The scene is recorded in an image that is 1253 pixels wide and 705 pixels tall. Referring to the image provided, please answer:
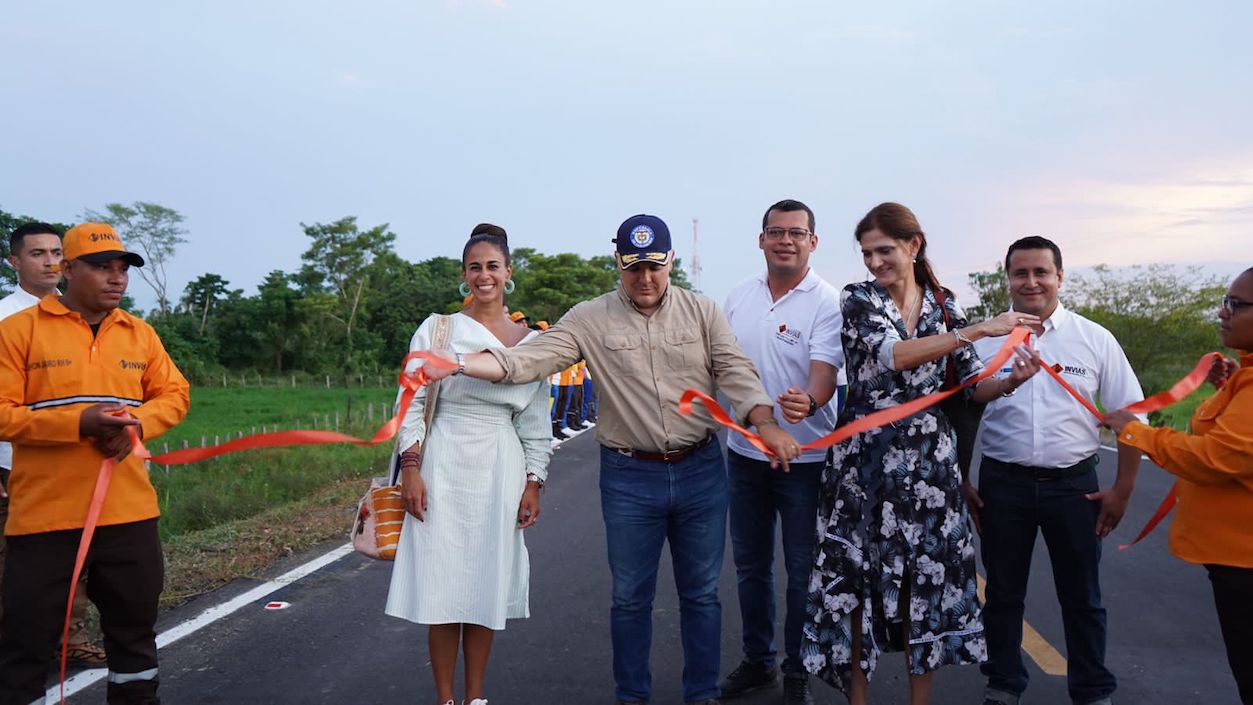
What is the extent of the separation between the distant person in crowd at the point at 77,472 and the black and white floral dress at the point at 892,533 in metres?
2.68

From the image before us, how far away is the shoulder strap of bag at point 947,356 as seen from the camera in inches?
143

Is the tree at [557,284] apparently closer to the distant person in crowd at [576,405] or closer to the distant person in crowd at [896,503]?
the distant person in crowd at [576,405]

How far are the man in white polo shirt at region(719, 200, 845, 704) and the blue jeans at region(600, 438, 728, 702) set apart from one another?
37 cm

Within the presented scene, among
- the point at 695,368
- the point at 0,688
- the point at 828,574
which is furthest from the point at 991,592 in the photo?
the point at 0,688

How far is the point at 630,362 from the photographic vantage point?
3.81 meters

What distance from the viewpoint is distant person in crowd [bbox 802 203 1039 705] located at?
345 centimetres

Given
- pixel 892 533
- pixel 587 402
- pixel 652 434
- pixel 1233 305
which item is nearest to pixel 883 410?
pixel 892 533

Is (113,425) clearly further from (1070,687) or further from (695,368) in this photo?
(1070,687)

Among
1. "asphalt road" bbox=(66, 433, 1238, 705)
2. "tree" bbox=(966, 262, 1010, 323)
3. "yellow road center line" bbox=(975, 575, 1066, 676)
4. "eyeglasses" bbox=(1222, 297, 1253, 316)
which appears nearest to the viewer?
"eyeglasses" bbox=(1222, 297, 1253, 316)

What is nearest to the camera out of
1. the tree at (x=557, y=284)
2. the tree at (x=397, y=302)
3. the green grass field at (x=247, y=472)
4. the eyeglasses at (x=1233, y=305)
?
the eyeglasses at (x=1233, y=305)

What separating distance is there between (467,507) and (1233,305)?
3.01m

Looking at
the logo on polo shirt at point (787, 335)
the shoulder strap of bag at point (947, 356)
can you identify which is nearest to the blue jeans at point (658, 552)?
the logo on polo shirt at point (787, 335)

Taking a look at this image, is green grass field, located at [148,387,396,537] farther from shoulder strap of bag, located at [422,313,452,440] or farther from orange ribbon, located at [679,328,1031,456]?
orange ribbon, located at [679,328,1031,456]

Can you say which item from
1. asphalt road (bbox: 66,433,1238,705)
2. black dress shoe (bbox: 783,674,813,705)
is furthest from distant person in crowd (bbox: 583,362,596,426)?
black dress shoe (bbox: 783,674,813,705)
